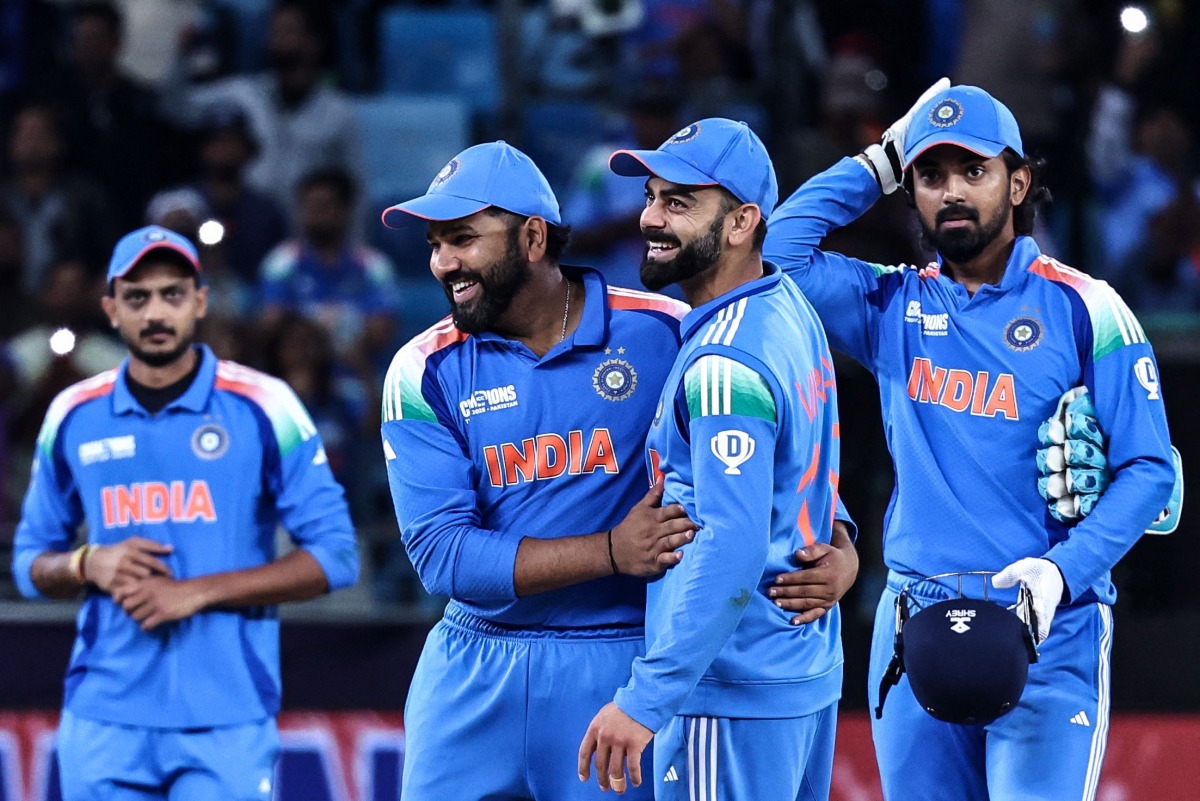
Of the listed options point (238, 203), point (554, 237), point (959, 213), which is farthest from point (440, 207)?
point (238, 203)

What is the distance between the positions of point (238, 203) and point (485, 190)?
569 cm

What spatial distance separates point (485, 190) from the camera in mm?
4207

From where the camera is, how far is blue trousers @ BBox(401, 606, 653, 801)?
13.6 ft

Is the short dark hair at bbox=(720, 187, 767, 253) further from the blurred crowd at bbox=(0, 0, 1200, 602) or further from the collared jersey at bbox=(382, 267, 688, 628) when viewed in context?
the blurred crowd at bbox=(0, 0, 1200, 602)

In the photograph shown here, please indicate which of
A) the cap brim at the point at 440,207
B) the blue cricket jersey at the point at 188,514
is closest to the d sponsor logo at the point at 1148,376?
the cap brim at the point at 440,207

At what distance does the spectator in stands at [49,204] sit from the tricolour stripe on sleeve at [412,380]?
216 inches

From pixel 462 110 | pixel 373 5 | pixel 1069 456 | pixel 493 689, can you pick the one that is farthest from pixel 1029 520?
pixel 373 5

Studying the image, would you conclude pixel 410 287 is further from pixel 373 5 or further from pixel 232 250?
pixel 373 5

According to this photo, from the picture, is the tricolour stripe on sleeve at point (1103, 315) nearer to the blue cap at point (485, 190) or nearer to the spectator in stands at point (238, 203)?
the blue cap at point (485, 190)

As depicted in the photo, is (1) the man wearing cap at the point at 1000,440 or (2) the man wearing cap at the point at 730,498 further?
(1) the man wearing cap at the point at 1000,440

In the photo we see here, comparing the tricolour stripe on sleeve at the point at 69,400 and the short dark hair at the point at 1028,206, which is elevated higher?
the short dark hair at the point at 1028,206

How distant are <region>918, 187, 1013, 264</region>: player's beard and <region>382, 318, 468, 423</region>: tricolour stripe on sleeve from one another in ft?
4.14

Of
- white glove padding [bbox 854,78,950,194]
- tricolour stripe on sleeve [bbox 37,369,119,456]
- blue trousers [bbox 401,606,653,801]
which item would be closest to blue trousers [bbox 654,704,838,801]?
blue trousers [bbox 401,606,653,801]

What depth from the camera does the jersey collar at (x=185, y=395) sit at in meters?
5.43
